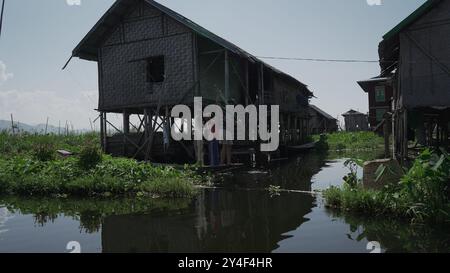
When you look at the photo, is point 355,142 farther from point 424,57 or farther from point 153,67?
point 424,57

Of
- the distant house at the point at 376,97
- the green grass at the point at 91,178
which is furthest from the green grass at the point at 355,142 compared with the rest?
the green grass at the point at 91,178

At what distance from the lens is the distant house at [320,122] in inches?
1751

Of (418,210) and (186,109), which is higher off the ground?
(186,109)

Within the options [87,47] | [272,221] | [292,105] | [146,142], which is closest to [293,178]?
[272,221]

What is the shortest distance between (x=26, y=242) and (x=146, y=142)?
34.4ft

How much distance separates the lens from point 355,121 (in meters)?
42.8

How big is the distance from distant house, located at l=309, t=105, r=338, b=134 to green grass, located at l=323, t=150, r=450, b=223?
37522 mm

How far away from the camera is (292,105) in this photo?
2448cm

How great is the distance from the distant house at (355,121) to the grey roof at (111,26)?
2935 centimetres

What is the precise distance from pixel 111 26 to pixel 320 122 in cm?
3543

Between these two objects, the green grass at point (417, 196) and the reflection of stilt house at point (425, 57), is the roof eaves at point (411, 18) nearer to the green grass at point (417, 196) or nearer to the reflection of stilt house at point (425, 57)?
the reflection of stilt house at point (425, 57)

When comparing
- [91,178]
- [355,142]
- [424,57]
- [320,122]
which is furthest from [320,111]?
[91,178]
